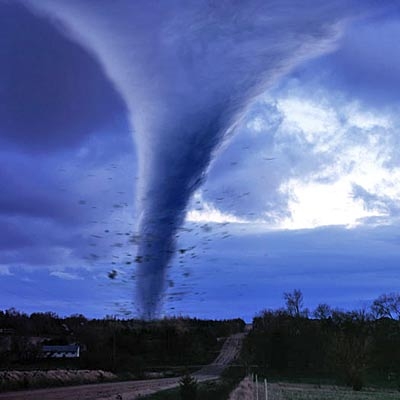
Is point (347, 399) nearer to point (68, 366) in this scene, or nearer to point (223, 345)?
point (68, 366)

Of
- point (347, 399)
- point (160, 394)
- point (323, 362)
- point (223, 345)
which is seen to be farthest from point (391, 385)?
point (223, 345)

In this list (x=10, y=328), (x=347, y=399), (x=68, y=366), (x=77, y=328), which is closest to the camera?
(x=347, y=399)

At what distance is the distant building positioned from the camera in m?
95.6

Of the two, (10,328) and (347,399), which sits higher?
(10,328)

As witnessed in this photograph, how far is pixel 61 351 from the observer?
100 metres

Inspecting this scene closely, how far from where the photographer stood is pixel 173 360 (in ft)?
331

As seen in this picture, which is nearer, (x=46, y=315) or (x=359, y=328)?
(x=359, y=328)

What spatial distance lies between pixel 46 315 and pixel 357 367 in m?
74.4

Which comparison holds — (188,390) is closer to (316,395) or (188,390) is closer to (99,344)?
(316,395)

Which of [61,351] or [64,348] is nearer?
[61,351]

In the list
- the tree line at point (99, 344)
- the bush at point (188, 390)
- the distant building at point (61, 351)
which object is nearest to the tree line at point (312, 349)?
the tree line at point (99, 344)

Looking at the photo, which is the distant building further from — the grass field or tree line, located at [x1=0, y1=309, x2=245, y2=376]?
the grass field

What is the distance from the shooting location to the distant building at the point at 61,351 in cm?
9556

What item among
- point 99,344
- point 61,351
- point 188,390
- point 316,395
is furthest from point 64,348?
point 188,390
